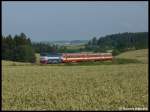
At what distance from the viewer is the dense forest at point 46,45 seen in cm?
7624

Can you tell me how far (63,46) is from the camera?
99.5 meters

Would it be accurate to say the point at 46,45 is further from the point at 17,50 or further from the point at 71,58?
the point at 71,58

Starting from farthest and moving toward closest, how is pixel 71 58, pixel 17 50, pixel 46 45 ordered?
pixel 46 45
pixel 17 50
pixel 71 58

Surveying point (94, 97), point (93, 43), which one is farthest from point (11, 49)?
point (94, 97)

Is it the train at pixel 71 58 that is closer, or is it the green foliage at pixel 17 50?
the train at pixel 71 58

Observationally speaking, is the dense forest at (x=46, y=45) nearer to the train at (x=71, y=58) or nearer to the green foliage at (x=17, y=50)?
the green foliage at (x=17, y=50)

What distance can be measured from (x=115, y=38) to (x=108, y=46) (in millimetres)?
5500

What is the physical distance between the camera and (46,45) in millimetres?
98062

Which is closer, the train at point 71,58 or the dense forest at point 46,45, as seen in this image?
the train at point 71,58

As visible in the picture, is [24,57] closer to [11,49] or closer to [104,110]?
[11,49]

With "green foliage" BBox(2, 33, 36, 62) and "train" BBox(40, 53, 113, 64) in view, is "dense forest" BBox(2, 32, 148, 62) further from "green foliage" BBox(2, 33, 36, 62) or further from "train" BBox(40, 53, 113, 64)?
"train" BBox(40, 53, 113, 64)

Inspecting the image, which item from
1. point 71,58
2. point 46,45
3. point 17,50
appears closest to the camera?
point 71,58

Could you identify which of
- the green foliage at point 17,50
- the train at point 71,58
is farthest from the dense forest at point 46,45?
the train at point 71,58

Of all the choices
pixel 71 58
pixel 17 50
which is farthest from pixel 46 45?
pixel 71 58
